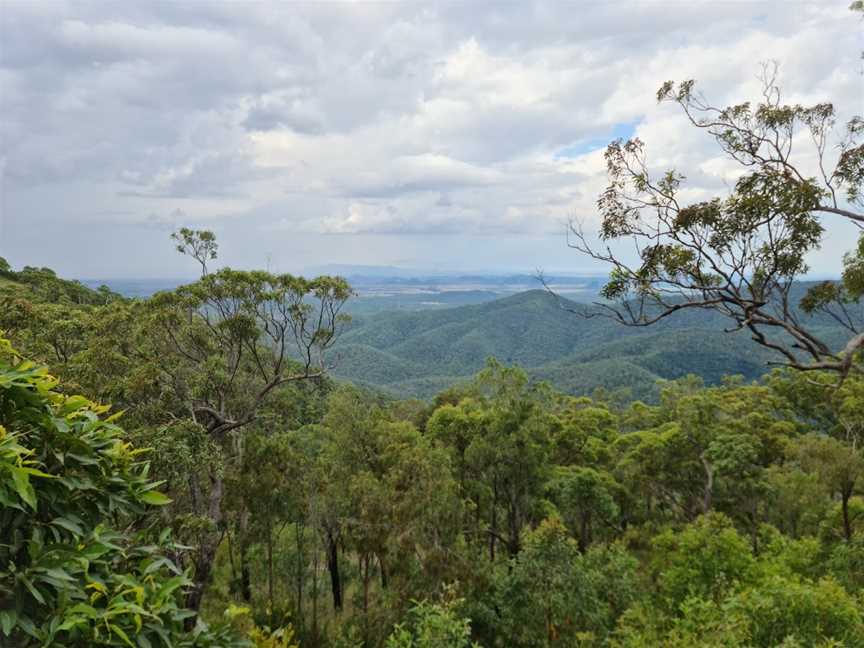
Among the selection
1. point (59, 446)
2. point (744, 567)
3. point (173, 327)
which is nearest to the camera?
point (59, 446)

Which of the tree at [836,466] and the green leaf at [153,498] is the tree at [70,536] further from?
the tree at [836,466]

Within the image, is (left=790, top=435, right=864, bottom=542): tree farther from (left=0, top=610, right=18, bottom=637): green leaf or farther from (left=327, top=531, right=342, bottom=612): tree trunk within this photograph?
(left=0, top=610, right=18, bottom=637): green leaf

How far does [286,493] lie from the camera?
15.0m

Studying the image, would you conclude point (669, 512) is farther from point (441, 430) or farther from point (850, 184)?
point (850, 184)

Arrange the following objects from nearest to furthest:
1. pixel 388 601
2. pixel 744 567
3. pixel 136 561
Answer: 1. pixel 136 561
2. pixel 744 567
3. pixel 388 601

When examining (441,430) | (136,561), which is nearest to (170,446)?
(136,561)

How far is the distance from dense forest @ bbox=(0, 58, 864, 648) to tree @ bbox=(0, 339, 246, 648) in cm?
1

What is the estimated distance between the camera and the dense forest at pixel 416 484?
7.99 feet

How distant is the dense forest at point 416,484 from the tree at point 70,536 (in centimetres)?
1

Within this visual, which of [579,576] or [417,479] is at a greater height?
[417,479]

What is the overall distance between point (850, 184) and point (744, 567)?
9.01 meters

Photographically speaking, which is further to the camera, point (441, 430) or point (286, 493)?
point (441, 430)

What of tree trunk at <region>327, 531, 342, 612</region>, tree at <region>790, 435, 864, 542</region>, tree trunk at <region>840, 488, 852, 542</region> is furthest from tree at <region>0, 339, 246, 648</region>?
tree trunk at <region>840, 488, 852, 542</region>

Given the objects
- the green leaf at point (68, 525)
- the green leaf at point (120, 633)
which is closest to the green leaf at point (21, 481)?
Result: the green leaf at point (68, 525)
